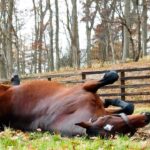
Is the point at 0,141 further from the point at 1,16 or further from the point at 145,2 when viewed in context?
the point at 1,16

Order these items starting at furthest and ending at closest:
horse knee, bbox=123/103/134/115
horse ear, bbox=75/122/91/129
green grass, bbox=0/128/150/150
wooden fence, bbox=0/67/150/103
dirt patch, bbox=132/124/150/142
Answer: wooden fence, bbox=0/67/150/103 < horse knee, bbox=123/103/134/115 < dirt patch, bbox=132/124/150/142 < horse ear, bbox=75/122/91/129 < green grass, bbox=0/128/150/150

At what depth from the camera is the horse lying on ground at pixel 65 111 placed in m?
5.04

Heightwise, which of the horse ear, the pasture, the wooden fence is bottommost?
the wooden fence

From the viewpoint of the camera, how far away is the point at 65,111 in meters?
5.73

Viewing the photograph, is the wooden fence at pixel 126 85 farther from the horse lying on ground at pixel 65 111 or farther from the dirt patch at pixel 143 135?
the horse lying on ground at pixel 65 111

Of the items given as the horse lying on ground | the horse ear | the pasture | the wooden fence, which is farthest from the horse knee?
the wooden fence

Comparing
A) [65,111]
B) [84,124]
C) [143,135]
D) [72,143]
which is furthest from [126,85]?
[72,143]

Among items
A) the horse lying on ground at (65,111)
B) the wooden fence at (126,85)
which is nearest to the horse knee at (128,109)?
the horse lying on ground at (65,111)

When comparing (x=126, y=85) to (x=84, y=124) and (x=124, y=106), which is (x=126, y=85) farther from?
(x=84, y=124)

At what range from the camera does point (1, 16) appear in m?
42.7

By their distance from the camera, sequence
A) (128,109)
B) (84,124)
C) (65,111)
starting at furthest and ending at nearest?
(128,109)
(65,111)
(84,124)

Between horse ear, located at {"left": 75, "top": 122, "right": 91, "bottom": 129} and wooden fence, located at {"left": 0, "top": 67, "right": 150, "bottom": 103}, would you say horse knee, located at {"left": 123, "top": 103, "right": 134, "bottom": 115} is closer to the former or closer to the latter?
horse ear, located at {"left": 75, "top": 122, "right": 91, "bottom": 129}

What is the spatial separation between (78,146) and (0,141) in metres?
1.04

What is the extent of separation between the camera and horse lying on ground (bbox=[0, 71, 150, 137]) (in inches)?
199
